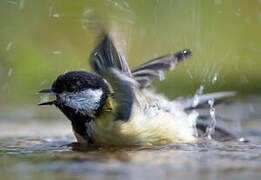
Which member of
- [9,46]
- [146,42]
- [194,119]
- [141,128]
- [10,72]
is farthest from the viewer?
[146,42]

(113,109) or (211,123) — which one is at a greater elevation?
(113,109)

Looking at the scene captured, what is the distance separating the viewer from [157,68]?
2.99 meters

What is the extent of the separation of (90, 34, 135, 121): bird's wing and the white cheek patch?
0.15m

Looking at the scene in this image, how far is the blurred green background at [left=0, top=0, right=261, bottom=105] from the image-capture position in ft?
16.3

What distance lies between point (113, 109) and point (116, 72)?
0.37 m

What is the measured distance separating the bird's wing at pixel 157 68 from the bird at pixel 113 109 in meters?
0.16

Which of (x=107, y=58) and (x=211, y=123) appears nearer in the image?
(x=107, y=58)

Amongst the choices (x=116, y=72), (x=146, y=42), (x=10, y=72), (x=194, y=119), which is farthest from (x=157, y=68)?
(x=10, y=72)

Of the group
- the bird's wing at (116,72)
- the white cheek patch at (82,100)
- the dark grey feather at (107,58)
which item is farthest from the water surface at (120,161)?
the dark grey feather at (107,58)

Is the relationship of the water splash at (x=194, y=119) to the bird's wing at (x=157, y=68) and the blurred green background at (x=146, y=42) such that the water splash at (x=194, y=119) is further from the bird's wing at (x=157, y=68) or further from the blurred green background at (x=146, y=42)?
the blurred green background at (x=146, y=42)

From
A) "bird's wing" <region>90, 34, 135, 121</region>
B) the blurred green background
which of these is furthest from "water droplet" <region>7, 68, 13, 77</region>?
"bird's wing" <region>90, 34, 135, 121</region>

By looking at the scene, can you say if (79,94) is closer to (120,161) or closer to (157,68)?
(157,68)

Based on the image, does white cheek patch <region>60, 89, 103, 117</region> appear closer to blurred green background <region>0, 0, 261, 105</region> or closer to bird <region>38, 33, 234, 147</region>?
bird <region>38, 33, 234, 147</region>

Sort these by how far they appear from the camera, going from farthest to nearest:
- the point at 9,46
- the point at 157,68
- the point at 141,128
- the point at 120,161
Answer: the point at 9,46 < the point at 157,68 < the point at 141,128 < the point at 120,161
